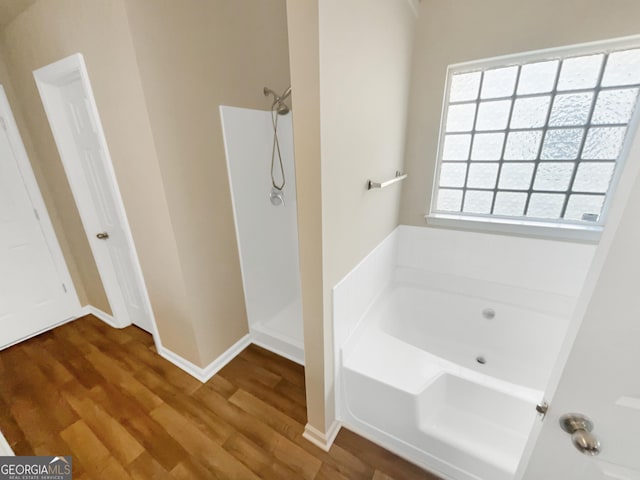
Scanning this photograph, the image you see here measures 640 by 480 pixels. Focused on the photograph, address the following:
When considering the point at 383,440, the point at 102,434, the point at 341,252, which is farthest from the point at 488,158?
the point at 102,434

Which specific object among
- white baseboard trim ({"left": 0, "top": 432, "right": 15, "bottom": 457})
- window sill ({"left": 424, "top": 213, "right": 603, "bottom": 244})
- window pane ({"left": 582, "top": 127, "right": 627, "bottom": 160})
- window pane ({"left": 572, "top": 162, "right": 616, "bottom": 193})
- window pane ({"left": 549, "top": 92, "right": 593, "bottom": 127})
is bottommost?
white baseboard trim ({"left": 0, "top": 432, "right": 15, "bottom": 457})

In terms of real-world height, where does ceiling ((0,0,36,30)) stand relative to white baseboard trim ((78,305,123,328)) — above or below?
above

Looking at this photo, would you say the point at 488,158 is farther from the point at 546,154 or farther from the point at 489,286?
the point at 489,286

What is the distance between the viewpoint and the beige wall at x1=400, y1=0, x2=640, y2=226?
1.35m

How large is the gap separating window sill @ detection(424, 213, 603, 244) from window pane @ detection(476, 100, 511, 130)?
26.0 inches

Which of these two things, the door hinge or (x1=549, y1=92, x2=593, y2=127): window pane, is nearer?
the door hinge

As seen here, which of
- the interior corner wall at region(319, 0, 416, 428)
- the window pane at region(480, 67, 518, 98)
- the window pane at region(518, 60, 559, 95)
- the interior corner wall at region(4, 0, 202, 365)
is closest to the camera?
the interior corner wall at region(319, 0, 416, 428)

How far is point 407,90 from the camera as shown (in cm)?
181

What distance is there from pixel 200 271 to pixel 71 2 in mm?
1539

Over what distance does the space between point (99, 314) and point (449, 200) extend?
338 cm

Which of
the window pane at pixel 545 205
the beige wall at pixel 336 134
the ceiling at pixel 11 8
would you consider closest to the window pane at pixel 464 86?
the beige wall at pixel 336 134

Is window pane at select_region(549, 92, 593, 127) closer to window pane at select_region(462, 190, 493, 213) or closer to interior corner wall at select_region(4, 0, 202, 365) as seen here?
window pane at select_region(462, 190, 493, 213)

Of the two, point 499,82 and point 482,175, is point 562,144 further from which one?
point 499,82
